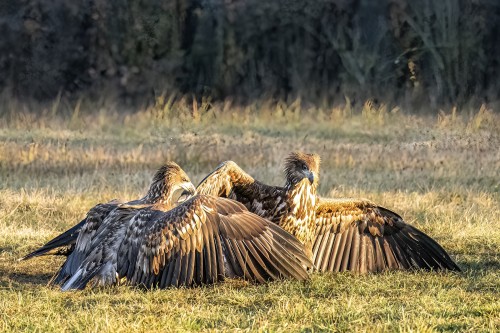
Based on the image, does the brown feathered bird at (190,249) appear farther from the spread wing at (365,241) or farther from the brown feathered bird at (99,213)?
the spread wing at (365,241)

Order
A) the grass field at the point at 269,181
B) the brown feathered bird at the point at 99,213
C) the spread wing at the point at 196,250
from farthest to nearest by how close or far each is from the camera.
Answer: the brown feathered bird at the point at 99,213 → the spread wing at the point at 196,250 → the grass field at the point at 269,181

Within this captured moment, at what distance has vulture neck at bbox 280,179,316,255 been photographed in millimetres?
7293

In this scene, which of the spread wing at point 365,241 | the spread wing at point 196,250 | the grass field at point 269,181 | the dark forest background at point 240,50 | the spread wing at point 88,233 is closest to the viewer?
the grass field at point 269,181

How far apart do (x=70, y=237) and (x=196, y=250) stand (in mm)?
1488

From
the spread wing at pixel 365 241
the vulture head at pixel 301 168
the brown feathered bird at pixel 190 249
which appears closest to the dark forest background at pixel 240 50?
the spread wing at pixel 365 241

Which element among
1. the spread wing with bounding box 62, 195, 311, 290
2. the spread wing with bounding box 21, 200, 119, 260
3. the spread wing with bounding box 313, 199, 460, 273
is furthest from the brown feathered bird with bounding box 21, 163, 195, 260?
the spread wing with bounding box 313, 199, 460, 273

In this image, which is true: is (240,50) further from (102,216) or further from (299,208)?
(102,216)

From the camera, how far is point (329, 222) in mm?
7629

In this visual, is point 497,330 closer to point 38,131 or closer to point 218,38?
point 38,131

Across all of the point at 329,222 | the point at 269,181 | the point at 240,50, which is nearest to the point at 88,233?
the point at 329,222

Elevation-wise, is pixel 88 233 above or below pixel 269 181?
above

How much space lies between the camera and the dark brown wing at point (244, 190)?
7.30 meters

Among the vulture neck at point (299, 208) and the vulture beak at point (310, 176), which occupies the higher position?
the vulture beak at point (310, 176)

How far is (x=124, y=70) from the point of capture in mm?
24312
